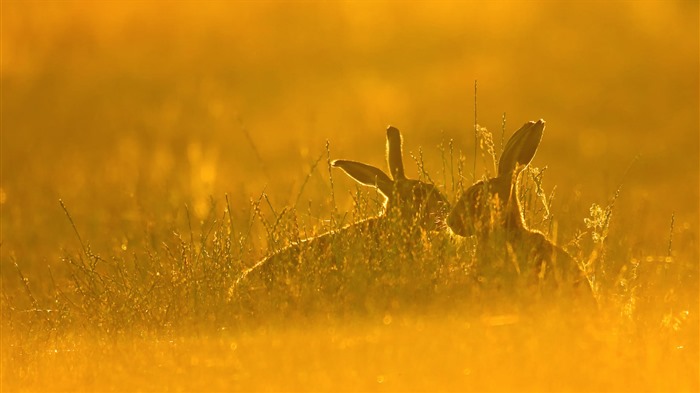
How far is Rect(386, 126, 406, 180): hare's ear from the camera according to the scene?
6.23 metres

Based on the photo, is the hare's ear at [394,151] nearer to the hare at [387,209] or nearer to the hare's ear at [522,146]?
the hare at [387,209]

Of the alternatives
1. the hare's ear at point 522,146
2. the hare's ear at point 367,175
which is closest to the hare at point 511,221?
the hare's ear at point 522,146

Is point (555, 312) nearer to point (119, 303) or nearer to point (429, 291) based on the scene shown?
point (429, 291)

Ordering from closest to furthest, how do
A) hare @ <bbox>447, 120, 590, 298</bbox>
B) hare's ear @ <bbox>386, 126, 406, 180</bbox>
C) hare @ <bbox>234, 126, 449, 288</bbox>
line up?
1. hare @ <bbox>447, 120, 590, 298</bbox>
2. hare @ <bbox>234, 126, 449, 288</bbox>
3. hare's ear @ <bbox>386, 126, 406, 180</bbox>

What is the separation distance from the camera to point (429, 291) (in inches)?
231

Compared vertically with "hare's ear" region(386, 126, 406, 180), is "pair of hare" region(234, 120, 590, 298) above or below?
below

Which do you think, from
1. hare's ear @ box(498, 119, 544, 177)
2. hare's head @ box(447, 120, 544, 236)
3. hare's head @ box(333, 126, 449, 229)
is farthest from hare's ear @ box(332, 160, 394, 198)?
hare's ear @ box(498, 119, 544, 177)

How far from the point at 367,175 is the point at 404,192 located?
0.18 m

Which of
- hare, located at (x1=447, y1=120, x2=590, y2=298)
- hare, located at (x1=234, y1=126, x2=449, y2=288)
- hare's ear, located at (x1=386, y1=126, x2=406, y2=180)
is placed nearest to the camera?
hare, located at (x1=447, y1=120, x2=590, y2=298)

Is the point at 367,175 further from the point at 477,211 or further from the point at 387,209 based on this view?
the point at 477,211

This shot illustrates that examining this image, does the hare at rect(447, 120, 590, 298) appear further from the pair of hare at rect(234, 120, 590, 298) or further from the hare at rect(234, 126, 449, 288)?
the hare at rect(234, 126, 449, 288)

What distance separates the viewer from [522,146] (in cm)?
599

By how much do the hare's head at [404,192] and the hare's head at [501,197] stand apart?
6.3 inches

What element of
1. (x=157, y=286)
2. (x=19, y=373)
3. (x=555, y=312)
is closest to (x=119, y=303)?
(x=157, y=286)
